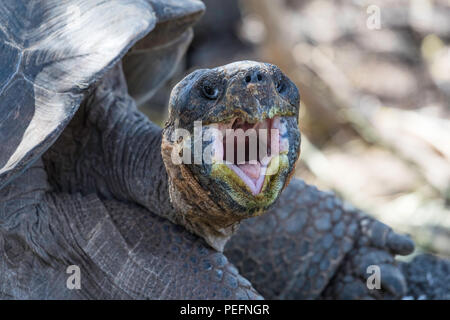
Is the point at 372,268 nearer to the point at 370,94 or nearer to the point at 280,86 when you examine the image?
the point at 280,86

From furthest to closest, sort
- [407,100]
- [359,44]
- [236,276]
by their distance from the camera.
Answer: [359,44]
[407,100]
[236,276]

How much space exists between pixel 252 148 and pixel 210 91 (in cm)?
22

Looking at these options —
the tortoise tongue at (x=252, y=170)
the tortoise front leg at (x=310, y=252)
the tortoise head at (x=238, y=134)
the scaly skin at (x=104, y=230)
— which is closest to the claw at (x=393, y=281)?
the tortoise front leg at (x=310, y=252)

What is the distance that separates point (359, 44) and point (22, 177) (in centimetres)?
Result: 514

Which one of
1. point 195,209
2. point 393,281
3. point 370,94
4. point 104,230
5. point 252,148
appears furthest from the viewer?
point 370,94

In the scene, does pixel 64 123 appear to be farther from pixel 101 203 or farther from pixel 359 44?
pixel 359 44

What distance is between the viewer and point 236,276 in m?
2.24

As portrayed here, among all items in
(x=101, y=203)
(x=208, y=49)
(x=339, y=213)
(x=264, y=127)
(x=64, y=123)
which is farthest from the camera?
(x=208, y=49)

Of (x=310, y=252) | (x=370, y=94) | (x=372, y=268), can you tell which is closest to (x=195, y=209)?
(x=310, y=252)

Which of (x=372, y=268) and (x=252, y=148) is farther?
(x=372, y=268)

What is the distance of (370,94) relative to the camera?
19.8 ft

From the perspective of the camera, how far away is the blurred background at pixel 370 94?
4309 millimetres

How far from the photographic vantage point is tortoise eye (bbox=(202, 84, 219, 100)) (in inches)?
73.5
